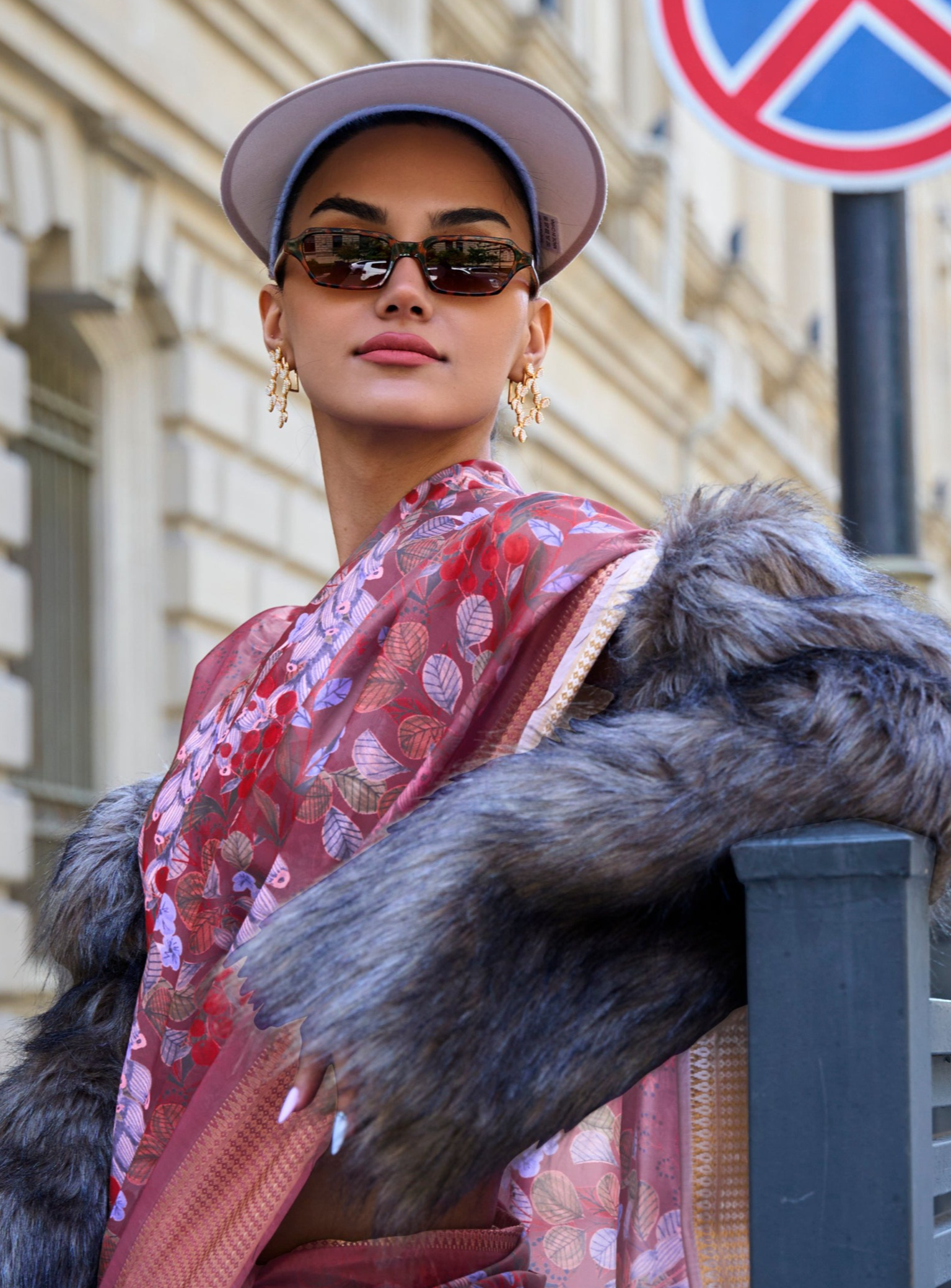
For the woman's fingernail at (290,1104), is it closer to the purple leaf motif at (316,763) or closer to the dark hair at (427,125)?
the purple leaf motif at (316,763)

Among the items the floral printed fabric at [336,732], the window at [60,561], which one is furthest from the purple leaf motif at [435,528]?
the window at [60,561]

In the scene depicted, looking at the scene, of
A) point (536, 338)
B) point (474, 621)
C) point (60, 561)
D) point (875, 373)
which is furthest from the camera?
point (60, 561)

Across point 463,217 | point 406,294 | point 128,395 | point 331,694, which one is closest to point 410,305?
point 406,294

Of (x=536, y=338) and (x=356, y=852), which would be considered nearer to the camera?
(x=356, y=852)

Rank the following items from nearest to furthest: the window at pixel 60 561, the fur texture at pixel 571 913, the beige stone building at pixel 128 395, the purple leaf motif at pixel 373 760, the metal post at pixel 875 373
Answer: the fur texture at pixel 571 913
the purple leaf motif at pixel 373 760
the metal post at pixel 875 373
the beige stone building at pixel 128 395
the window at pixel 60 561

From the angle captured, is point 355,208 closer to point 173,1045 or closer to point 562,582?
point 562,582

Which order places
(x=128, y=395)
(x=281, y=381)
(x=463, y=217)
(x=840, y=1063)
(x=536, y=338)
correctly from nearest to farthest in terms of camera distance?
1. (x=840, y=1063)
2. (x=463, y=217)
3. (x=536, y=338)
4. (x=281, y=381)
5. (x=128, y=395)

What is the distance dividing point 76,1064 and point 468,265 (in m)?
0.87

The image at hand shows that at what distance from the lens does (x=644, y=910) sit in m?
1.29

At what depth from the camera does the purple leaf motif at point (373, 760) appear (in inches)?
62.2

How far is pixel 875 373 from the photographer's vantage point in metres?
3.27

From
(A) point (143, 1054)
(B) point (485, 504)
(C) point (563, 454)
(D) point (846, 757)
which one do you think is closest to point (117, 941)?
(A) point (143, 1054)

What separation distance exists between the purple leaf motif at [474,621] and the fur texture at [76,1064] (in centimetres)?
55

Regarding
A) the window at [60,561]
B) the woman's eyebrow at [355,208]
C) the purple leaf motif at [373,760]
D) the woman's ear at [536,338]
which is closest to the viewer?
the purple leaf motif at [373,760]
